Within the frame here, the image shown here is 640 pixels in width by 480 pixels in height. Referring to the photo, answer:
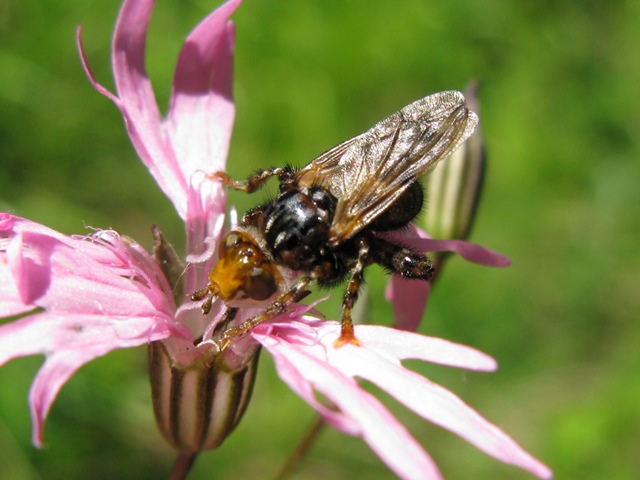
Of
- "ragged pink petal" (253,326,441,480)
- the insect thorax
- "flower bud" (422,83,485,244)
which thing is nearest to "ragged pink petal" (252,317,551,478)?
"ragged pink petal" (253,326,441,480)

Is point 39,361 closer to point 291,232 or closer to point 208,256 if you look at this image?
point 208,256

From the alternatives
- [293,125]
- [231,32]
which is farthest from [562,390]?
[231,32]

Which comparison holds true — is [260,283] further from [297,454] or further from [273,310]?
[297,454]

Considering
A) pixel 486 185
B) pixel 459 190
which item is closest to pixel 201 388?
pixel 459 190

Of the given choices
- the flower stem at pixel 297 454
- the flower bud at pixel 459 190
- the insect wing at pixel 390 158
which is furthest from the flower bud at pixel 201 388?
the flower bud at pixel 459 190

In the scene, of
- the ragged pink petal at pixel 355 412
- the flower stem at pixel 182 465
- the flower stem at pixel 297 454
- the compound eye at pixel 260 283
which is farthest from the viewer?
the flower stem at pixel 297 454

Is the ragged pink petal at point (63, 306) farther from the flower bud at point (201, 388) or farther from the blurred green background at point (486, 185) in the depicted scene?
the blurred green background at point (486, 185)
